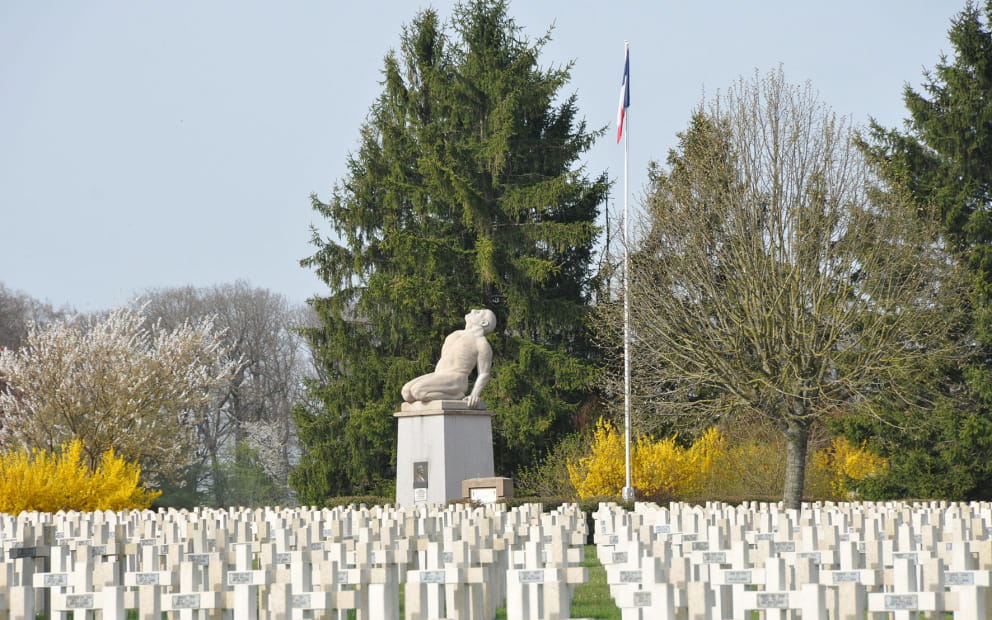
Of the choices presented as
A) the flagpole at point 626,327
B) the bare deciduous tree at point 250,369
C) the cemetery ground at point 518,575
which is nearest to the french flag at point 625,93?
the flagpole at point 626,327

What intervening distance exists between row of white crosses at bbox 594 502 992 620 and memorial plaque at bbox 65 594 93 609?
2402 millimetres

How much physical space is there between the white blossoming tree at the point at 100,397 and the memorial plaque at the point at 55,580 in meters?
24.6

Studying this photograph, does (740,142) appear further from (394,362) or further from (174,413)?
(174,413)

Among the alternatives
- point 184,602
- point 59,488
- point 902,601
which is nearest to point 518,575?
point 184,602

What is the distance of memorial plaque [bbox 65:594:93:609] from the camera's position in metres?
5.98

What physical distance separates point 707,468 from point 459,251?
8822 mm

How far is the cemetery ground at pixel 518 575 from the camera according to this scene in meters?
5.50

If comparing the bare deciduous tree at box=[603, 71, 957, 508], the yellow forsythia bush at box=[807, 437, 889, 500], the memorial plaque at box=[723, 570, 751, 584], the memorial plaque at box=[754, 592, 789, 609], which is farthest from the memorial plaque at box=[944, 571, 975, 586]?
the yellow forsythia bush at box=[807, 437, 889, 500]

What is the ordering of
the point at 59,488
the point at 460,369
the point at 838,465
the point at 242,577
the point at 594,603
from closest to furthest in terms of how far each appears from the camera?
the point at 242,577
the point at 594,603
the point at 59,488
the point at 460,369
the point at 838,465

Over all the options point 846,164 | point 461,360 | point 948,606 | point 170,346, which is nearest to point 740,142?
point 846,164

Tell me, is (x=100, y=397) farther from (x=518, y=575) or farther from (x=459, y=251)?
(x=518, y=575)

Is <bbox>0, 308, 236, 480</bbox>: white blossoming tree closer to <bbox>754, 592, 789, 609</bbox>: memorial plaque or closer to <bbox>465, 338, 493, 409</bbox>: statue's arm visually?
<bbox>465, 338, 493, 409</bbox>: statue's arm

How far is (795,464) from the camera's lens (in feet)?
76.8

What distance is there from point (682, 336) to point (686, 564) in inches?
725
